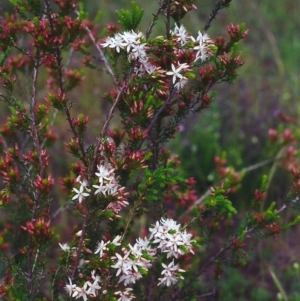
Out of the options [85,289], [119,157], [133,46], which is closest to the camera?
[133,46]

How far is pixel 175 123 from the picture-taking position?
6.93ft

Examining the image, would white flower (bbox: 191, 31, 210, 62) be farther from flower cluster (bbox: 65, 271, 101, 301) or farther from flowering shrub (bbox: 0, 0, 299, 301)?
flower cluster (bbox: 65, 271, 101, 301)

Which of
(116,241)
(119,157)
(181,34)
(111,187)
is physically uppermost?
(181,34)

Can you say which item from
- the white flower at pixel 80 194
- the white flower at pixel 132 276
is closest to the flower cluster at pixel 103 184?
the white flower at pixel 80 194

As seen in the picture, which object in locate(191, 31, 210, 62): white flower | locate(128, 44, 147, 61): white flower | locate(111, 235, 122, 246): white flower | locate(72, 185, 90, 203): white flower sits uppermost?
locate(191, 31, 210, 62): white flower

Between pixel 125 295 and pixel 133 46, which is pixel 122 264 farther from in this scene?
pixel 133 46

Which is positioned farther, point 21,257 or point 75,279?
point 21,257

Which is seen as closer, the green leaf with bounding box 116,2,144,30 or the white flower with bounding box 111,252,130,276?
the white flower with bounding box 111,252,130,276

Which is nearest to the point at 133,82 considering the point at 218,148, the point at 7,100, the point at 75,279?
the point at 7,100

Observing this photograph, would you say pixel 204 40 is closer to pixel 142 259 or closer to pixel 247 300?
pixel 142 259

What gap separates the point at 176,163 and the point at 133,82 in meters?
0.65

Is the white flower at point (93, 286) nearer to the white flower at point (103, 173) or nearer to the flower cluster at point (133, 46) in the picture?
the white flower at point (103, 173)

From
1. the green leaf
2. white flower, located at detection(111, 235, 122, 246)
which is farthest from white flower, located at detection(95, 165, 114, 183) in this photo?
the green leaf

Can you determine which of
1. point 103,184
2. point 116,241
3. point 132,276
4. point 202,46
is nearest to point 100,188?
point 103,184
